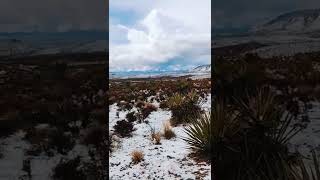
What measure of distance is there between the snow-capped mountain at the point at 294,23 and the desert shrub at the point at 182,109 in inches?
37.2

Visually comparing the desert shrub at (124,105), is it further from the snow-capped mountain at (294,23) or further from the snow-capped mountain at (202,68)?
the snow-capped mountain at (294,23)

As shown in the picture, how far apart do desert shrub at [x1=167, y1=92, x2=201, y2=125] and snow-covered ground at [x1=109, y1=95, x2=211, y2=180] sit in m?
0.06

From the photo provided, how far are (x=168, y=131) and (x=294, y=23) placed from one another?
1.37 metres

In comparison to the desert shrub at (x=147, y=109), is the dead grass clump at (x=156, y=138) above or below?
below

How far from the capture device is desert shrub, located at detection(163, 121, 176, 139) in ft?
12.5

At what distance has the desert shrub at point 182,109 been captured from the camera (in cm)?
386

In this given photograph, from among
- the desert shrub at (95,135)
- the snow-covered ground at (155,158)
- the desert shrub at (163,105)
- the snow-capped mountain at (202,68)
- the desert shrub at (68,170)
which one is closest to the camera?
the desert shrub at (68,170)

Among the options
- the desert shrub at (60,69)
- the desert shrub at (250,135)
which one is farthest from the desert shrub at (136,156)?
the desert shrub at (60,69)

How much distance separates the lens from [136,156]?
3758mm

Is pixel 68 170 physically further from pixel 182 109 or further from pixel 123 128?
pixel 182 109

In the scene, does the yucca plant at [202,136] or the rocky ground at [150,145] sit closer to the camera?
the yucca plant at [202,136]

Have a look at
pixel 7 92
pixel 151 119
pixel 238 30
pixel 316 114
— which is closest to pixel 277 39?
pixel 238 30

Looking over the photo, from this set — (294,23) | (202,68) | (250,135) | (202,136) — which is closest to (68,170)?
(202,136)

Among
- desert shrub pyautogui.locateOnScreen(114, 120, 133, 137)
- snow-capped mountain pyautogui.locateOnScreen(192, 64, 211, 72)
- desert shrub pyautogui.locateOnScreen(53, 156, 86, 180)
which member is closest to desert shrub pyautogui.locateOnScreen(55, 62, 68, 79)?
desert shrub pyautogui.locateOnScreen(53, 156, 86, 180)
